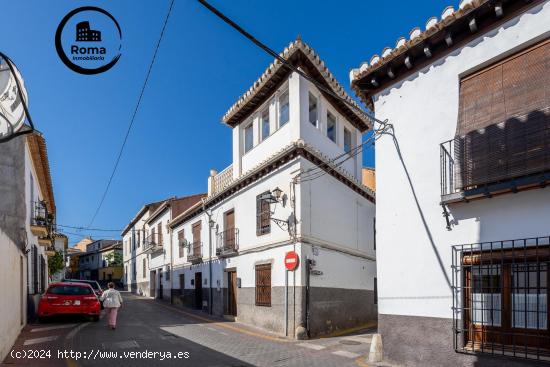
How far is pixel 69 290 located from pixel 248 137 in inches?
321

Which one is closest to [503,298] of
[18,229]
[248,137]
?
[248,137]

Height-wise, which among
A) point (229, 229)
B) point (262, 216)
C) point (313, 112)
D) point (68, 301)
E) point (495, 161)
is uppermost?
point (313, 112)

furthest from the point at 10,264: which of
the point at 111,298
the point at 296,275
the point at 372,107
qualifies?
the point at 372,107

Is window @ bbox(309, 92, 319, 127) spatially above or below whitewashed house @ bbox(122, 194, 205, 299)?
above

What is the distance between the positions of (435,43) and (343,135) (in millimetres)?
8626

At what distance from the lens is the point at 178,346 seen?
9016 millimetres

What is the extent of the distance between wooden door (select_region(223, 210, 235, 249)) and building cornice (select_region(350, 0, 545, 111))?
8549 mm

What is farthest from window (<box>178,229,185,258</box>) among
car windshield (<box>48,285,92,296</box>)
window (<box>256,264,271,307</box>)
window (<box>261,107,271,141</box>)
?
window (<box>261,107,271,141</box>)

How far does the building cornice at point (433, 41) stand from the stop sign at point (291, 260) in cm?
484

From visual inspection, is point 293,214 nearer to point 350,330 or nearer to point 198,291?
point 350,330

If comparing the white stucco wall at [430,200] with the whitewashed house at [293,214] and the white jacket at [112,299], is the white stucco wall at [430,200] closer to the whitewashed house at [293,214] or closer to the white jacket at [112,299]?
the whitewashed house at [293,214]

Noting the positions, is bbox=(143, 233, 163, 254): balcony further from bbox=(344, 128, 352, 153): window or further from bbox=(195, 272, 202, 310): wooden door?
bbox=(344, 128, 352, 153): window

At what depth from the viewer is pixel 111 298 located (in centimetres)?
1127

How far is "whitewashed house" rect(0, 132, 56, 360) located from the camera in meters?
7.40
